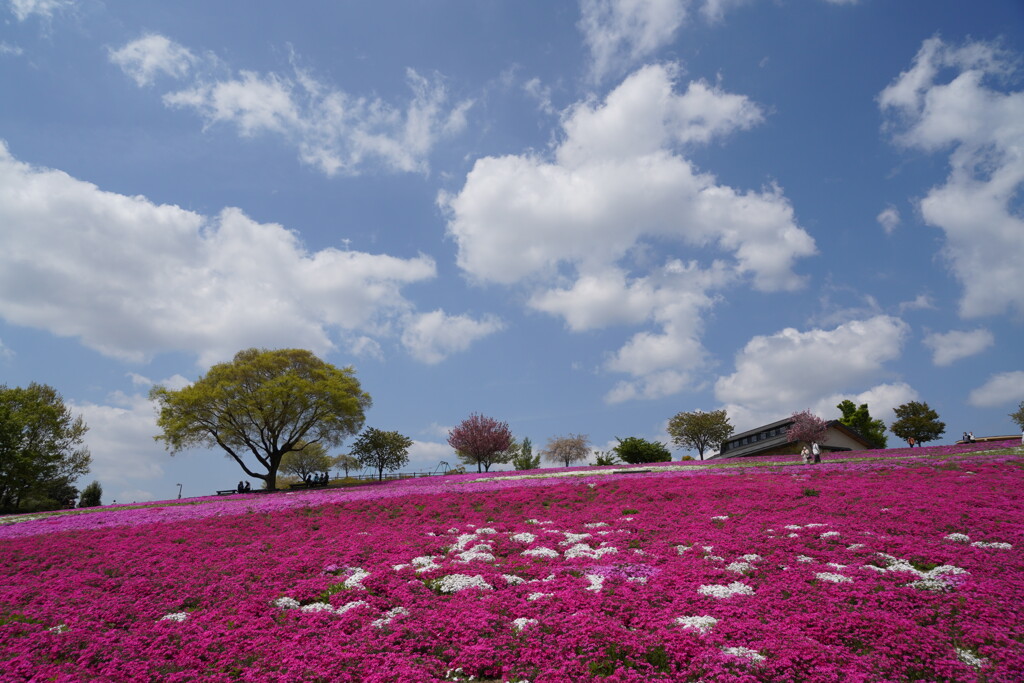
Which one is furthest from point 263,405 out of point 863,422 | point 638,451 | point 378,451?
point 863,422

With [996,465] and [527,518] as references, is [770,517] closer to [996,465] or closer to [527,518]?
[527,518]

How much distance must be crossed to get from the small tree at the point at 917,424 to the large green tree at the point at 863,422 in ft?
9.82

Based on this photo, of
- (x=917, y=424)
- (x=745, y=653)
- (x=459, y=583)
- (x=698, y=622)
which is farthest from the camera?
(x=917, y=424)

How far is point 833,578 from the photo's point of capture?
1134cm

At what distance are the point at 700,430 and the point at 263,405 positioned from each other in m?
65.8

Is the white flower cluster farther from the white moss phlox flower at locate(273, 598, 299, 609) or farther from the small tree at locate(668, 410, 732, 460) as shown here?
the small tree at locate(668, 410, 732, 460)

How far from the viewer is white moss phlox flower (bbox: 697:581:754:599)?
35.1ft

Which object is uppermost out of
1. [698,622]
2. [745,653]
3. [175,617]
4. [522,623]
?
[175,617]

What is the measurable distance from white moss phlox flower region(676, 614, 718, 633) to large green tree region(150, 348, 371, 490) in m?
48.8

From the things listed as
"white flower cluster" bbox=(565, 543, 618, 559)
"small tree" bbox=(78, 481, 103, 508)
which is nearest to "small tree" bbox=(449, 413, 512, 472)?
"small tree" bbox=(78, 481, 103, 508)

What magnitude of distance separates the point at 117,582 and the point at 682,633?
13911mm

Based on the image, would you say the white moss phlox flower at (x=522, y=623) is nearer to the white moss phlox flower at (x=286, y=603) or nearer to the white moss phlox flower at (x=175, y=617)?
the white moss phlox flower at (x=286, y=603)

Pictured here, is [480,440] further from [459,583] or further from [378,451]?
[459,583]

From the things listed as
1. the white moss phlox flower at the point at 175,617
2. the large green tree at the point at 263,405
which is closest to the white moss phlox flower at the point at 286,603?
the white moss phlox flower at the point at 175,617
